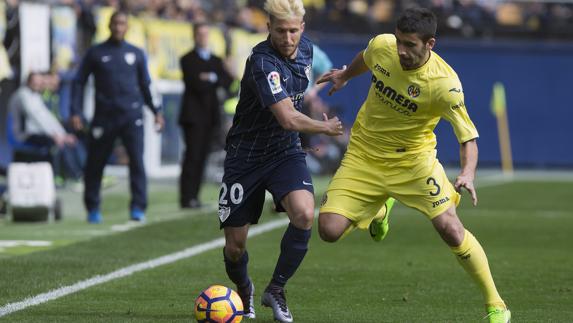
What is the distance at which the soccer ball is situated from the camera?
24.2 ft

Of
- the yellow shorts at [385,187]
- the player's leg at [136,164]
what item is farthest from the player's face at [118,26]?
the yellow shorts at [385,187]

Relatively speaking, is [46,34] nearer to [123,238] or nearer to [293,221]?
[123,238]

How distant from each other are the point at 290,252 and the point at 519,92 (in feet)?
88.1

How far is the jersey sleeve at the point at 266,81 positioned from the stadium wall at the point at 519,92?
26155mm

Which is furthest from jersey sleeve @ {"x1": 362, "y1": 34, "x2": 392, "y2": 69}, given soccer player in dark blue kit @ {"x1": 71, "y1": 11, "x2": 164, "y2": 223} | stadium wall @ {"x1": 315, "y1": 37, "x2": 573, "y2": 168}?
stadium wall @ {"x1": 315, "y1": 37, "x2": 573, "y2": 168}

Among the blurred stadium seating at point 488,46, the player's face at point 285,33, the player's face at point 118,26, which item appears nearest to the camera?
the player's face at point 285,33

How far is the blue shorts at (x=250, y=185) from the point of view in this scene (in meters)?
7.74

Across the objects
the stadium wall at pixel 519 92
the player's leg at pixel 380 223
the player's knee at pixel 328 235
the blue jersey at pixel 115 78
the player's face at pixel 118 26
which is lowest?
the stadium wall at pixel 519 92

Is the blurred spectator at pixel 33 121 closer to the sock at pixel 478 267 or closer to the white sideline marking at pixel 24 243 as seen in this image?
the white sideline marking at pixel 24 243

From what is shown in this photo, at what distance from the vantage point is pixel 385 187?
8.21 meters

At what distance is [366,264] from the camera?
1105 centimetres

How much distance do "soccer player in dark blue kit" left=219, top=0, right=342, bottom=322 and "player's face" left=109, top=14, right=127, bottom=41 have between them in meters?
7.04

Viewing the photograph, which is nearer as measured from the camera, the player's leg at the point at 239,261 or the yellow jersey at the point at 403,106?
the yellow jersey at the point at 403,106

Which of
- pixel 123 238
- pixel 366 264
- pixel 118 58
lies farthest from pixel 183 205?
pixel 366 264
